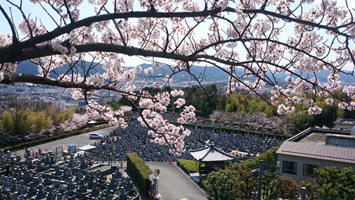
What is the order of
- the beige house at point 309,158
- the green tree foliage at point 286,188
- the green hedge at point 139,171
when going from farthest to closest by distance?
the green hedge at point 139,171
the beige house at point 309,158
the green tree foliage at point 286,188

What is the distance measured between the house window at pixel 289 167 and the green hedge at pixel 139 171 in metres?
7.14

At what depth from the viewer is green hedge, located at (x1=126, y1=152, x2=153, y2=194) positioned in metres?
13.5

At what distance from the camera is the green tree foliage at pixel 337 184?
296 inches

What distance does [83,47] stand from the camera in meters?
3.06

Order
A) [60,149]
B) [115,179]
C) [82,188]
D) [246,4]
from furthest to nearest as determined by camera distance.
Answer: [60,149]
[115,179]
[82,188]
[246,4]

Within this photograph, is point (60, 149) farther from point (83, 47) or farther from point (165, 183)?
point (83, 47)

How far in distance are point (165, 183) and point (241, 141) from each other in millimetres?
11979

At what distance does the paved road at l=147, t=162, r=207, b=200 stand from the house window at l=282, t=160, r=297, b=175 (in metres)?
4.41

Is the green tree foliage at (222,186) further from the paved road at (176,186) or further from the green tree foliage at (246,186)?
the paved road at (176,186)

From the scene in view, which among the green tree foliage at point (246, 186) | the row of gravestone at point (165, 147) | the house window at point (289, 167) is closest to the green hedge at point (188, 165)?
the row of gravestone at point (165, 147)

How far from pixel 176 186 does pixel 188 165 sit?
143 inches

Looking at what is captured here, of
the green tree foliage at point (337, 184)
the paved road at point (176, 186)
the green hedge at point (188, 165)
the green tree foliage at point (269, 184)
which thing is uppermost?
the green tree foliage at point (337, 184)

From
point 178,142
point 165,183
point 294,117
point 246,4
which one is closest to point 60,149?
point 165,183

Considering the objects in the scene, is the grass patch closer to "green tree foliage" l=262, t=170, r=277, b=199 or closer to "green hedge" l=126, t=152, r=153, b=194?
"green hedge" l=126, t=152, r=153, b=194
